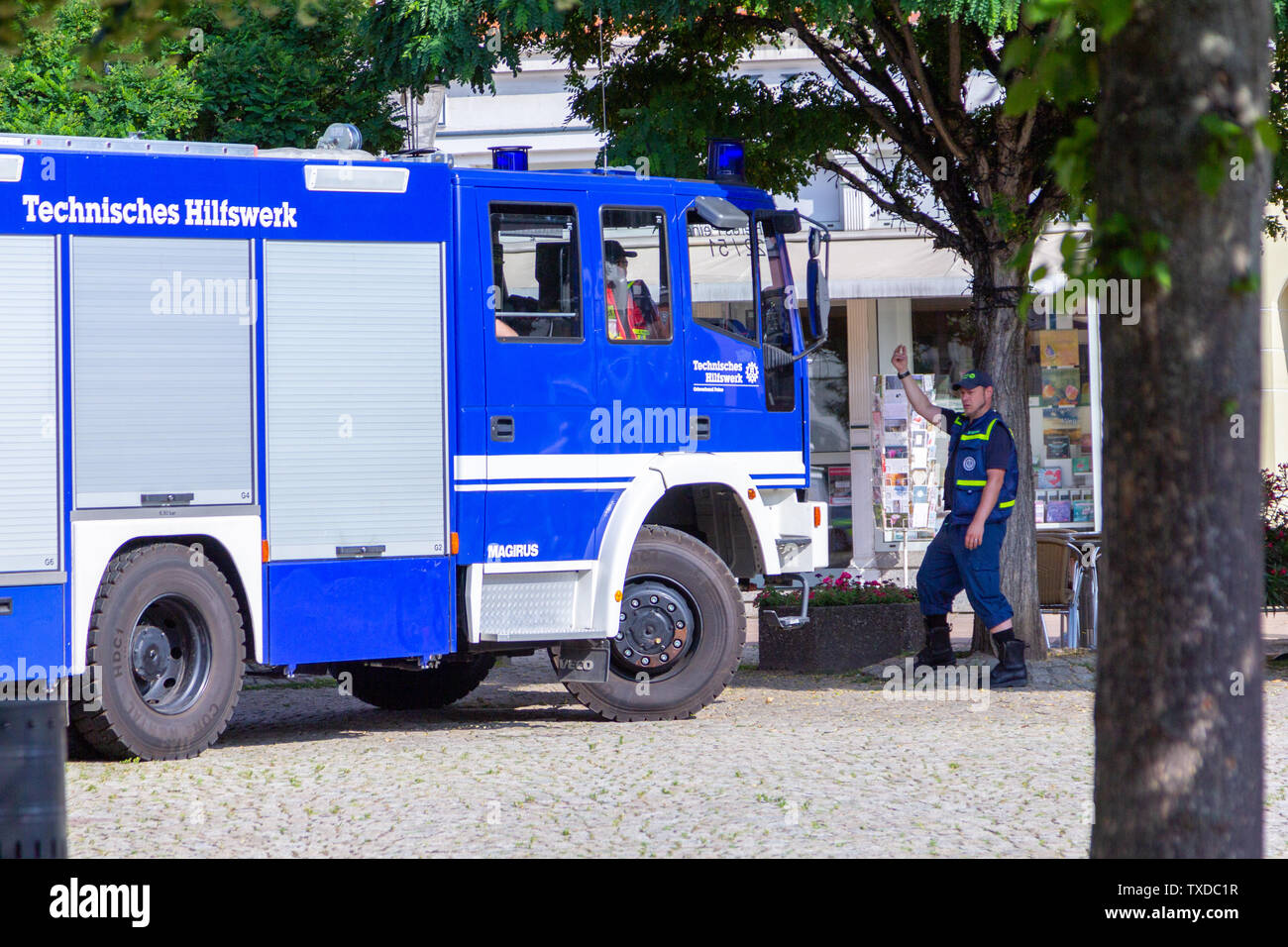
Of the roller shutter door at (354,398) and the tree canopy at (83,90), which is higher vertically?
the tree canopy at (83,90)

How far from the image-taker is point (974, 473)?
10406 mm

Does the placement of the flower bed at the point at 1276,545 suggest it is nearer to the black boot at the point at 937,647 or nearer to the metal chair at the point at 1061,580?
the metal chair at the point at 1061,580

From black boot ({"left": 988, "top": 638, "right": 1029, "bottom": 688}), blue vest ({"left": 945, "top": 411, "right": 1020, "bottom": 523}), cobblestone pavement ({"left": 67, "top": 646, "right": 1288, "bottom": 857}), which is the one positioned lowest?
cobblestone pavement ({"left": 67, "top": 646, "right": 1288, "bottom": 857})

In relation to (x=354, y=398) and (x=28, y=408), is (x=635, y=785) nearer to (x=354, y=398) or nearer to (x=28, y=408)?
(x=354, y=398)

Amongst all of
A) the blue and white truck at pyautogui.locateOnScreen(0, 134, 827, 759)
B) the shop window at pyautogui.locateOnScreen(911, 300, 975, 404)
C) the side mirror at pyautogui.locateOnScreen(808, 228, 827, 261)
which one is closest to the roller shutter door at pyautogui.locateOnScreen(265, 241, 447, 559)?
the blue and white truck at pyautogui.locateOnScreen(0, 134, 827, 759)

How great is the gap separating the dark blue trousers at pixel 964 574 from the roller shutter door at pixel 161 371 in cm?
448

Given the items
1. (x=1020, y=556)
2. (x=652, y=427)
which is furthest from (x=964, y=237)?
(x=652, y=427)

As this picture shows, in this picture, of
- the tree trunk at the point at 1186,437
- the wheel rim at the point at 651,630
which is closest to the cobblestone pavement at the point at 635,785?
the wheel rim at the point at 651,630

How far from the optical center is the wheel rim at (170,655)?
8133mm

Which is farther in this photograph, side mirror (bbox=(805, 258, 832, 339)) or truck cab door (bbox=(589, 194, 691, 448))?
side mirror (bbox=(805, 258, 832, 339))

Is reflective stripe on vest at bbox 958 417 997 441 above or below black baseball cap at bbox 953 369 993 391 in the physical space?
below

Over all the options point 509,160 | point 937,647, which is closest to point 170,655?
point 509,160

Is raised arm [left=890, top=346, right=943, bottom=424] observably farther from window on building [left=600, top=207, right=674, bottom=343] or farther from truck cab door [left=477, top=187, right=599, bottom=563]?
truck cab door [left=477, top=187, right=599, bottom=563]

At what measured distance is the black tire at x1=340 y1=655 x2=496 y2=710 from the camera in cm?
1036
